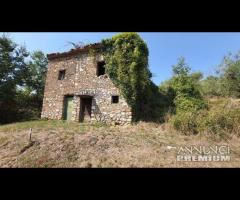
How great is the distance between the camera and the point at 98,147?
7105 millimetres

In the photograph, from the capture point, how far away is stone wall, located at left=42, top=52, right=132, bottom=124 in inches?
440

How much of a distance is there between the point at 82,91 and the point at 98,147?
18.9 ft

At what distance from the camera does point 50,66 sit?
14.2 m

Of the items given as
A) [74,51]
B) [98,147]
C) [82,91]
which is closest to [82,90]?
[82,91]

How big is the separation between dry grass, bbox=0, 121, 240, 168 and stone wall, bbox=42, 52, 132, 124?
6.43 feet

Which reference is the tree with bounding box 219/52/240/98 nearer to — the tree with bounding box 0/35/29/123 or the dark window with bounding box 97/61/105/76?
the dark window with bounding box 97/61/105/76

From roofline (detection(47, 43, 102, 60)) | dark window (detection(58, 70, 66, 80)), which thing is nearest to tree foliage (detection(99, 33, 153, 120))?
roofline (detection(47, 43, 102, 60))

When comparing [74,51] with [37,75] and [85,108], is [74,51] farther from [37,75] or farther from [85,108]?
[37,75]

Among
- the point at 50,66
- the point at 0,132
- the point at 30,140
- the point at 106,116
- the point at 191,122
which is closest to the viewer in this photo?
the point at 30,140

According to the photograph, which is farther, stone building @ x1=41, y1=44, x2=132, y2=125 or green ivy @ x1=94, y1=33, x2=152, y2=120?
stone building @ x1=41, y1=44, x2=132, y2=125
